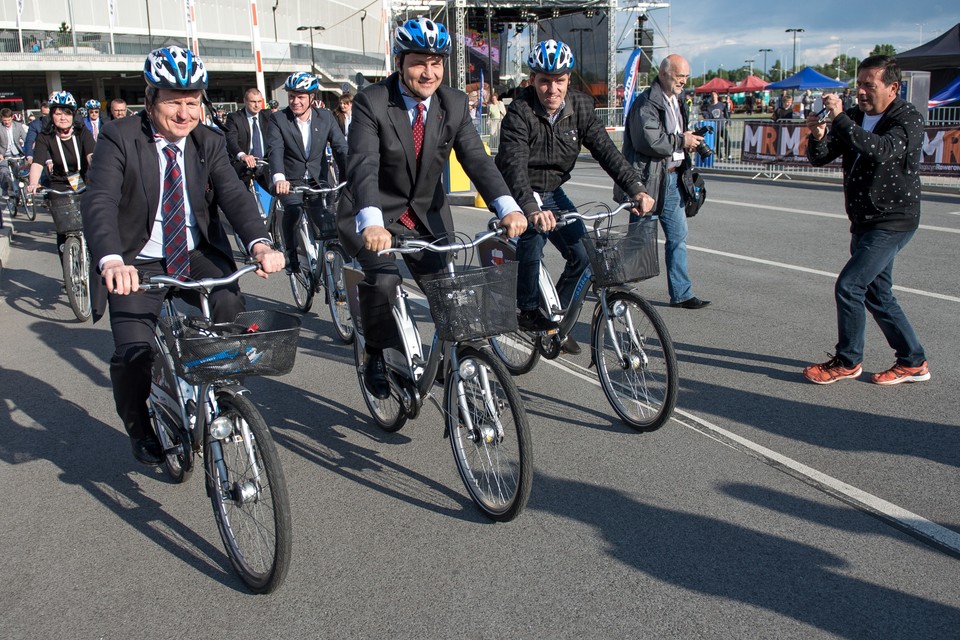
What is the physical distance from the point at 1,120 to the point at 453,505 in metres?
17.4

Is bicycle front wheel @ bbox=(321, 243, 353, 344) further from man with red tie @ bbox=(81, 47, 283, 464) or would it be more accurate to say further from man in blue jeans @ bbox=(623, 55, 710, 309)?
man with red tie @ bbox=(81, 47, 283, 464)

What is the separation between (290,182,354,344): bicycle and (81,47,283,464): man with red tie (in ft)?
7.81

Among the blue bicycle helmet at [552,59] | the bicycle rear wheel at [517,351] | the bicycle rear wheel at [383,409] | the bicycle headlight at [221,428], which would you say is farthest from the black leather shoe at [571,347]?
the bicycle headlight at [221,428]

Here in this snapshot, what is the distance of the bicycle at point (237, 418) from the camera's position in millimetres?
3236

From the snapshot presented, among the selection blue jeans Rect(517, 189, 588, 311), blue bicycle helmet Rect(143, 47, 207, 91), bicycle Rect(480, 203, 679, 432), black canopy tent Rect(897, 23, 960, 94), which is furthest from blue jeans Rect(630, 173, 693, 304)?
black canopy tent Rect(897, 23, 960, 94)

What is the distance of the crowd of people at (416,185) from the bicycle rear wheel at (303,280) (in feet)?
9.26

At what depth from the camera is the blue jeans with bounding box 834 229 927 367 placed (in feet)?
17.7

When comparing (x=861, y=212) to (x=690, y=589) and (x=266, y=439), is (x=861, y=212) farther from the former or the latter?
(x=266, y=439)

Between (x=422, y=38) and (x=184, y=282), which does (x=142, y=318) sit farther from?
(x=422, y=38)

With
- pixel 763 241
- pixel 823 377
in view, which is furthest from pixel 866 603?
pixel 763 241

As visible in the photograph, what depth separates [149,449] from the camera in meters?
4.35

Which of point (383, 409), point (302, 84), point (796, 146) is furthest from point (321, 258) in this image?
point (796, 146)

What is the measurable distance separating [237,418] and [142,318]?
3.18 ft

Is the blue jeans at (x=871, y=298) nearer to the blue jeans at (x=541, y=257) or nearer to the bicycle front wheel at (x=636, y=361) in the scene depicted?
the bicycle front wheel at (x=636, y=361)
